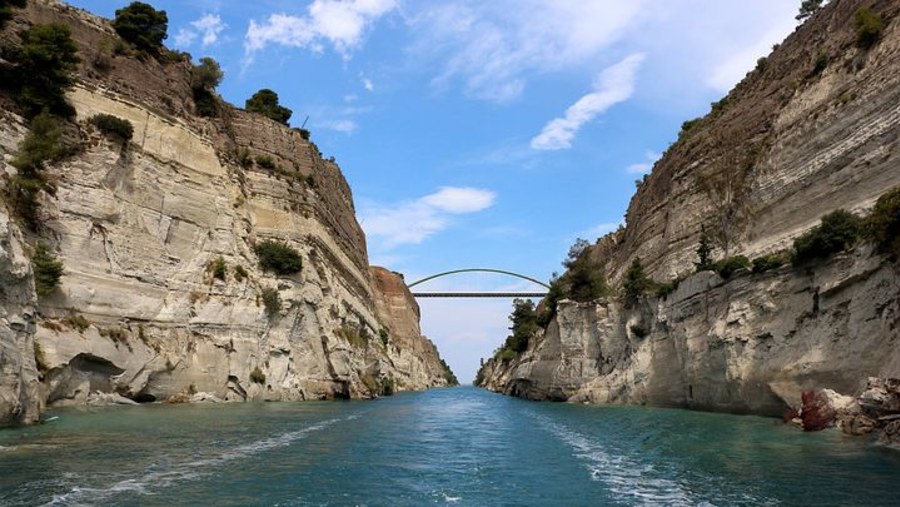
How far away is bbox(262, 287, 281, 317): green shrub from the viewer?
3466cm

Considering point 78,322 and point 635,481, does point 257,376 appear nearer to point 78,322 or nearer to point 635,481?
point 78,322

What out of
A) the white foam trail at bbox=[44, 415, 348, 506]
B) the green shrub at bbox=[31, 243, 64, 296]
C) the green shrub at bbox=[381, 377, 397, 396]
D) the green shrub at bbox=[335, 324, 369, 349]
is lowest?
the white foam trail at bbox=[44, 415, 348, 506]

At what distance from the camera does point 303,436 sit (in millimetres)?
17016

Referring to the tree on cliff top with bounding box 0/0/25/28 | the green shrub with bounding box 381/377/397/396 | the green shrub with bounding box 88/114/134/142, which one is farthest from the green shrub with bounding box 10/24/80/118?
the green shrub with bounding box 381/377/397/396

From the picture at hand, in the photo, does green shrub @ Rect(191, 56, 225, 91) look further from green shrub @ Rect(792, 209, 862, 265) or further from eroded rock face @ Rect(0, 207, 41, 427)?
green shrub @ Rect(792, 209, 862, 265)

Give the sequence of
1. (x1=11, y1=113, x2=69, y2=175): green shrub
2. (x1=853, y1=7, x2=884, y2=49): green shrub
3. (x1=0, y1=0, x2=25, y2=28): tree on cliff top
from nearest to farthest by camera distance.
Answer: (x1=11, y1=113, x2=69, y2=175): green shrub → (x1=853, y1=7, x2=884, y2=49): green shrub → (x1=0, y1=0, x2=25, y2=28): tree on cliff top

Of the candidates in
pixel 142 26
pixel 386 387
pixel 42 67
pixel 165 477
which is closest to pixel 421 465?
pixel 165 477

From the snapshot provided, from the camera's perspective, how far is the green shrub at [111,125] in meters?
29.9

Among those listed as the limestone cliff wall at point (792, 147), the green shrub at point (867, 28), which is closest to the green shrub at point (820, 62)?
the limestone cliff wall at point (792, 147)

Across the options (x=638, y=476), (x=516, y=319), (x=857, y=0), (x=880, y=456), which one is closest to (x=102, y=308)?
(x=638, y=476)

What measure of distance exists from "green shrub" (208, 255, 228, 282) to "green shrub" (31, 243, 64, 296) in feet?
31.2

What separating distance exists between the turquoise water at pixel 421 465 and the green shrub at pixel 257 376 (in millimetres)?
12080

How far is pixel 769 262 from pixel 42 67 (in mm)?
32066

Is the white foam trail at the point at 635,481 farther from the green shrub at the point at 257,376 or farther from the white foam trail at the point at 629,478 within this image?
the green shrub at the point at 257,376
